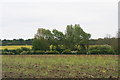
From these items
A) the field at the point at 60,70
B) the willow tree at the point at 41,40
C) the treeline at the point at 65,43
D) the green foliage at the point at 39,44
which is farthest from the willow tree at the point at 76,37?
the field at the point at 60,70

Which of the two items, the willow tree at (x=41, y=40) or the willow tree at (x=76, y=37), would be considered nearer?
the willow tree at (x=41, y=40)

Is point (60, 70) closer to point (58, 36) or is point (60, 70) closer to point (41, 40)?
point (41, 40)

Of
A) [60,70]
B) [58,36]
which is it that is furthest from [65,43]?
[60,70]

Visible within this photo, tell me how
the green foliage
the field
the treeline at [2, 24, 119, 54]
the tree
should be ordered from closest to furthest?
1. the field
2. the treeline at [2, 24, 119, 54]
3. the green foliage
4. the tree

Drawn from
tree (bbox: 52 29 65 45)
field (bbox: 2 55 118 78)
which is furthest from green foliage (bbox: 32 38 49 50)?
field (bbox: 2 55 118 78)

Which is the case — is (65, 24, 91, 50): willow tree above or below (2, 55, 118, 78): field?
above

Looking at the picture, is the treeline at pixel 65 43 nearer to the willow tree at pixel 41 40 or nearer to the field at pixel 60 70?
the willow tree at pixel 41 40

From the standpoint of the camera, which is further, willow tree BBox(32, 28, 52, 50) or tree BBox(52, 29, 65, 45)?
tree BBox(52, 29, 65, 45)

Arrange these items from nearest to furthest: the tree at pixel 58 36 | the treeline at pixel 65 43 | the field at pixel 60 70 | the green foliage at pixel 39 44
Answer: the field at pixel 60 70, the treeline at pixel 65 43, the green foliage at pixel 39 44, the tree at pixel 58 36

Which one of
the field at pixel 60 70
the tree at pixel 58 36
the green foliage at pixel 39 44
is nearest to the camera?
the field at pixel 60 70

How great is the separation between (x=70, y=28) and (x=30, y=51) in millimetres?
7870

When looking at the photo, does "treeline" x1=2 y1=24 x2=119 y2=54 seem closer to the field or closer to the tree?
the tree

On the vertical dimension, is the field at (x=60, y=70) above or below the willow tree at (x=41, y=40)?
below

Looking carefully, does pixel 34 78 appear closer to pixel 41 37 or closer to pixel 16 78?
pixel 16 78
